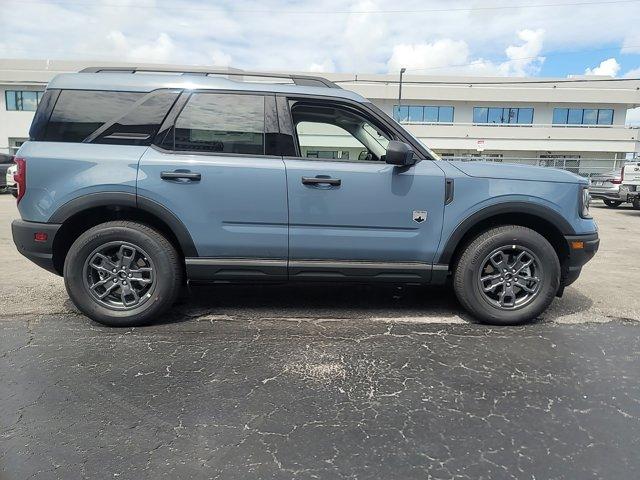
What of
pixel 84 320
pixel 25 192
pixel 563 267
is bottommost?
pixel 84 320

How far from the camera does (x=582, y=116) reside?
4159 centimetres

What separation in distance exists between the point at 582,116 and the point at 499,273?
145ft

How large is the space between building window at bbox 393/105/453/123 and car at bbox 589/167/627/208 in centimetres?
2508

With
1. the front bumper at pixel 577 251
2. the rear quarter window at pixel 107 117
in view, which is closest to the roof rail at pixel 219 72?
the rear quarter window at pixel 107 117

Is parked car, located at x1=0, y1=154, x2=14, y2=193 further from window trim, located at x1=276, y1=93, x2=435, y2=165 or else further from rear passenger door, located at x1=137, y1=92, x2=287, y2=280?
window trim, located at x1=276, y1=93, x2=435, y2=165

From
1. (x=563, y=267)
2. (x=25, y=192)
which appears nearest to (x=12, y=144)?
(x=25, y=192)

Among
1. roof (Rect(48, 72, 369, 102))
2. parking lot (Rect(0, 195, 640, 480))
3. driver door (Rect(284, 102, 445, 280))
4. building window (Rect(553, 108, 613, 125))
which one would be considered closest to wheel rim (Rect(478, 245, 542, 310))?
parking lot (Rect(0, 195, 640, 480))

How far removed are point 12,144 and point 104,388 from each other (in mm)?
41501

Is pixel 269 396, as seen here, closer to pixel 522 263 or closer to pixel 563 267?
pixel 522 263

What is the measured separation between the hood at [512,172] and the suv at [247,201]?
2 centimetres

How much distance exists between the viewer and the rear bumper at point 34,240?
3904mm

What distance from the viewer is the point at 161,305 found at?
4047 mm

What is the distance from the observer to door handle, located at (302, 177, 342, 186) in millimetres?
3920

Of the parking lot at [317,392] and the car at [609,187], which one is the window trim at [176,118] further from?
the car at [609,187]
